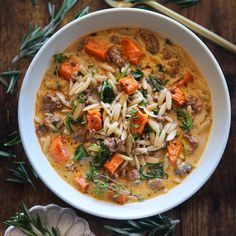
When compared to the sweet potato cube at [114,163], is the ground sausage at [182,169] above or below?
below

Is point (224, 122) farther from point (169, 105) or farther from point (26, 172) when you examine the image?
point (26, 172)

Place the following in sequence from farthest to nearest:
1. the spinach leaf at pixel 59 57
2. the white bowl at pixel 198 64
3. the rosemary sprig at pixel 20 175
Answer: the rosemary sprig at pixel 20 175 → the spinach leaf at pixel 59 57 → the white bowl at pixel 198 64

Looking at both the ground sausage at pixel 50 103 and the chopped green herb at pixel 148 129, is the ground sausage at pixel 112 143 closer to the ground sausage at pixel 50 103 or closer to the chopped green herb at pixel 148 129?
the chopped green herb at pixel 148 129

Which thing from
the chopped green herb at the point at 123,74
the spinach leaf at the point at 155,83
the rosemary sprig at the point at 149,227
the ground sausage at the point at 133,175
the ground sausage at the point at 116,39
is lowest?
the rosemary sprig at the point at 149,227

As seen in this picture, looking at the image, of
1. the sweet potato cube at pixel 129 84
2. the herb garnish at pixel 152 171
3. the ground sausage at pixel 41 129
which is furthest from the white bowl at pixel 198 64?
the sweet potato cube at pixel 129 84

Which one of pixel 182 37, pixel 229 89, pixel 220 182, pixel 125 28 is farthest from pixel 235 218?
pixel 125 28

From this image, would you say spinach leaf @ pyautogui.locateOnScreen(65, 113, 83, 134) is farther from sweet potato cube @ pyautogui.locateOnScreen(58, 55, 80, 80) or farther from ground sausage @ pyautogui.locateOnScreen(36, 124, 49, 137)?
sweet potato cube @ pyautogui.locateOnScreen(58, 55, 80, 80)
